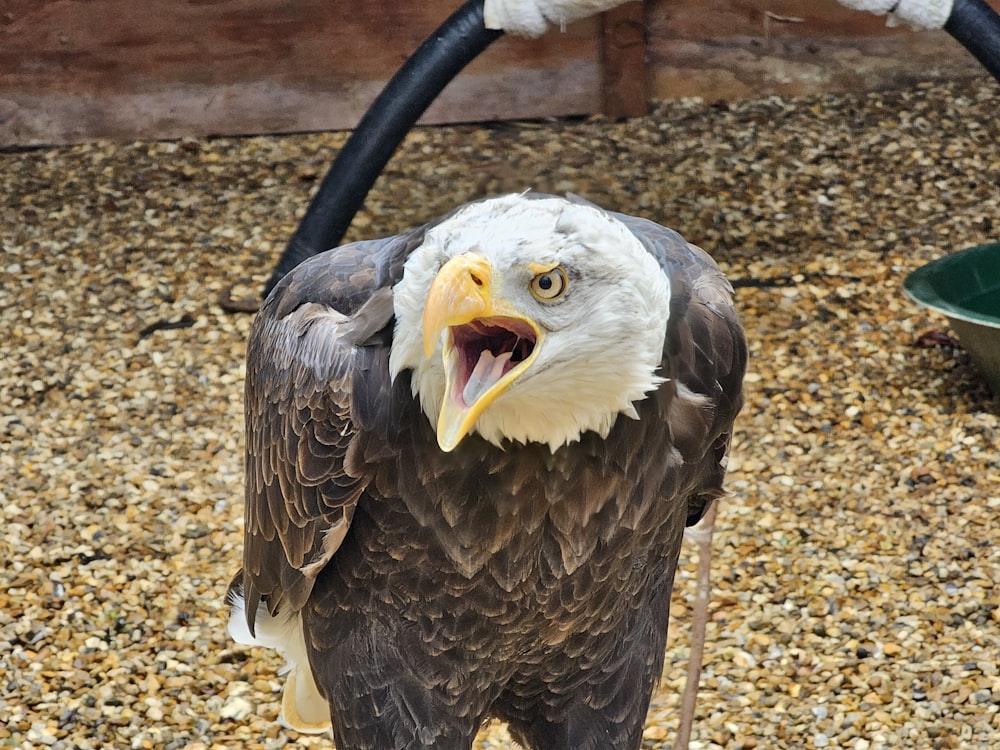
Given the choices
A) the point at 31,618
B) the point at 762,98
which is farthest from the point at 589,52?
the point at 31,618

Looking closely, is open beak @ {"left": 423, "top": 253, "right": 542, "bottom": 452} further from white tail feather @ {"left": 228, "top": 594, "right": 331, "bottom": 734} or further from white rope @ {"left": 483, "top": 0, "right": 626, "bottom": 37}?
white rope @ {"left": 483, "top": 0, "right": 626, "bottom": 37}

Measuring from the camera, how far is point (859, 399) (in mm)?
3787

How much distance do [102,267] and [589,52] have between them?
2.08 m

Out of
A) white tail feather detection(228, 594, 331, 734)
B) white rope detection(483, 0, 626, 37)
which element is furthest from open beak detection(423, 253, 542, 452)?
white rope detection(483, 0, 626, 37)

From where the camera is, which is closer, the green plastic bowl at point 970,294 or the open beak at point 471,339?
the open beak at point 471,339

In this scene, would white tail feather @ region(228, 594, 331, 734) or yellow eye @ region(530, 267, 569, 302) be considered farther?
white tail feather @ region(228, 594, 331, 734)

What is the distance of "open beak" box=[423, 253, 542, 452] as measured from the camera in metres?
1.30

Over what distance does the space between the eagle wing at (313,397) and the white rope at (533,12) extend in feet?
5.51

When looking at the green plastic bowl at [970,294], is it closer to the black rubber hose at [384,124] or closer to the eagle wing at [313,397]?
the black rubber hose at [384,124]

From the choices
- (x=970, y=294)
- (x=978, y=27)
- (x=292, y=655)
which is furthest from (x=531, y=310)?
(x=970, y=294)

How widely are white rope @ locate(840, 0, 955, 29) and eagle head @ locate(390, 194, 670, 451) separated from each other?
2258mm

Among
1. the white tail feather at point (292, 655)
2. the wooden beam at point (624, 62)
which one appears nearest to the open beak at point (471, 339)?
the white tail feather at point (292, 655)

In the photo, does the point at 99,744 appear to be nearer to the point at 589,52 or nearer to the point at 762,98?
the point at 589,52

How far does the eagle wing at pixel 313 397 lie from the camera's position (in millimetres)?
1753
